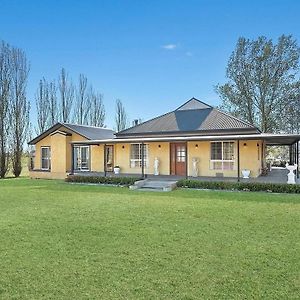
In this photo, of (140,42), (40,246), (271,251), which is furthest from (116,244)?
(140,42)

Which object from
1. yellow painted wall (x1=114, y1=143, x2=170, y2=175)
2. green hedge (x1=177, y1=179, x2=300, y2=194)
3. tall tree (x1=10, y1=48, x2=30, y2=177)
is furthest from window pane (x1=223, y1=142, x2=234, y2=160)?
tall tree (x1=10, y1=48, x2=30, y2=177)

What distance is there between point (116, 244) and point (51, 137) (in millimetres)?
18811

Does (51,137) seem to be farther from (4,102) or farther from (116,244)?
(116,244)

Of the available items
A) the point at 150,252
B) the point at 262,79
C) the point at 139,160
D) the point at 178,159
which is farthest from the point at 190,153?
the point at 262,79

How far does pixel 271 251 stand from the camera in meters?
5.63

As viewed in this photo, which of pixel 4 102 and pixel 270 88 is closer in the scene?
pixel 4 102

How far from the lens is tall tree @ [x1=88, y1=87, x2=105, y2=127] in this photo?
127ft

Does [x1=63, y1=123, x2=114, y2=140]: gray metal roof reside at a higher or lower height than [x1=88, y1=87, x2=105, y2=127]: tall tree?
lower

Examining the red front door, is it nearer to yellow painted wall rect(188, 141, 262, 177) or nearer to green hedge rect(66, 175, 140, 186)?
yellow painted wall rect(188, 141, 262, 177)

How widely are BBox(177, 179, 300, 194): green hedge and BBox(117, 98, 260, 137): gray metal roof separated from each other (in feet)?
15.2

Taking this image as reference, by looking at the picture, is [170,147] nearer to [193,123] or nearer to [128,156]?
[193,123]

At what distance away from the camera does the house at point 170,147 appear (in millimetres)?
17812

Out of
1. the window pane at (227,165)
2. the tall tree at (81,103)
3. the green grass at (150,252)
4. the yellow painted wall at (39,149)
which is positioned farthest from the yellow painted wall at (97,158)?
the tall tree at (81,103)

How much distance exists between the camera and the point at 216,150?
1830 cm
